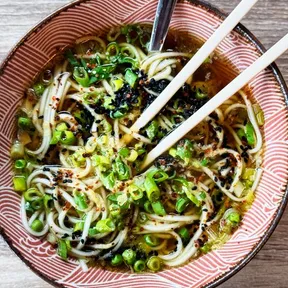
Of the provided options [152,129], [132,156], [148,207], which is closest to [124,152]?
[132,156]

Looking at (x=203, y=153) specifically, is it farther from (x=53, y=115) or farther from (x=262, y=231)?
(x=53, y=115)

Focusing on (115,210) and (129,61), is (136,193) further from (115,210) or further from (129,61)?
(129,61)

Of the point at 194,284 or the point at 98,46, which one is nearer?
the point at 194,284

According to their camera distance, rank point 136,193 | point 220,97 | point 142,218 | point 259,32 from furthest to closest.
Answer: point 259,32, point 142,218, point 136,193, point 220,97

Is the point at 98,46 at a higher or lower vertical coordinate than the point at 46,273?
higher

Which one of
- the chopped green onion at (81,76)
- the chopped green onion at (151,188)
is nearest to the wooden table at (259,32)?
the chopped green onion at (81,76)

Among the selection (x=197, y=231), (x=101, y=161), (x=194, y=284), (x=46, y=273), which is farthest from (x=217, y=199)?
(x=46, y=273)
